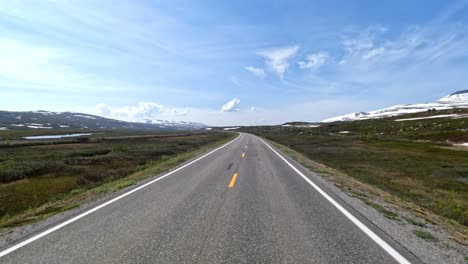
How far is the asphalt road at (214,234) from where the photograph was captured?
4734mm

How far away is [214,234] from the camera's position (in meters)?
5.73

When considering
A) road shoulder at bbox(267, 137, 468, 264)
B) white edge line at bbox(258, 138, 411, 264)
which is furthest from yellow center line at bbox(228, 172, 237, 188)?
road shoulder at bbox(267, 137, 468, 264)

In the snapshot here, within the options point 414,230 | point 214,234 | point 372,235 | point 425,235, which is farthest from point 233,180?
point 425,235

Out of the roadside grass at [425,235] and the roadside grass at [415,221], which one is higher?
the roadside grass at [425,235]

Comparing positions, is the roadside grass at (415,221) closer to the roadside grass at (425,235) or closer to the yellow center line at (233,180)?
the roadside grass at (425,235)

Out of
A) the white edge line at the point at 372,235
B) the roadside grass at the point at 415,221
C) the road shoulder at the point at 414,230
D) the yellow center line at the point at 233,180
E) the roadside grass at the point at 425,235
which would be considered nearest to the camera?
the white edge line at the point at 372,235

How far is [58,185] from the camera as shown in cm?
1759

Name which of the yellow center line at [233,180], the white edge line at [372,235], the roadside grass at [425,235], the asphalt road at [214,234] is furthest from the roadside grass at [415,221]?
the yellow center line at [233,180]

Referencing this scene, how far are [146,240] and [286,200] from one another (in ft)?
15.5

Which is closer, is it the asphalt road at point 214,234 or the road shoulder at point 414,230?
the asphalt road at point 214,234

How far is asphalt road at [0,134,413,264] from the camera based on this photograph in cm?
473

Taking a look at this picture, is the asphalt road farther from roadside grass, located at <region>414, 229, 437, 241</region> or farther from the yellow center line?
the yellow center line

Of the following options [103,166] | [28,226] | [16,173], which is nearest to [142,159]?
[103,166]

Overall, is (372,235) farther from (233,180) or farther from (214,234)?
(233,180)
